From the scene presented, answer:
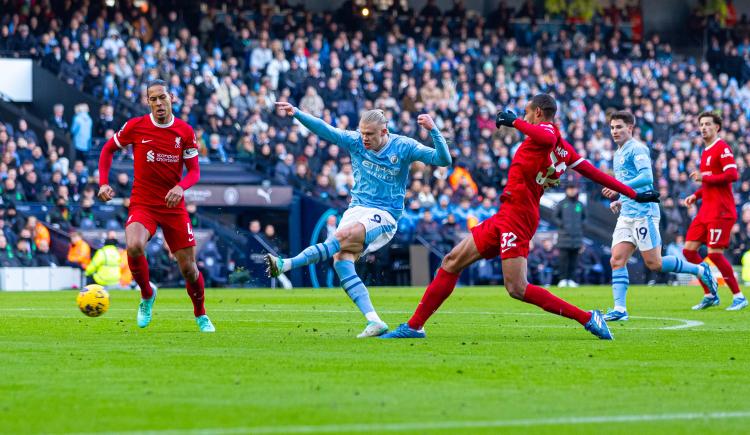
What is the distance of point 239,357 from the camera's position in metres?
10.2

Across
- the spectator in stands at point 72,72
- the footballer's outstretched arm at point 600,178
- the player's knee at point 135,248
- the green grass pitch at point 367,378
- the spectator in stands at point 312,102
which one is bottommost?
the green grass pitch at point 367,378

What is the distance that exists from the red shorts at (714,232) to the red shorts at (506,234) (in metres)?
8.07

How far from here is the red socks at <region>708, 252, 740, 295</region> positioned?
19500mm

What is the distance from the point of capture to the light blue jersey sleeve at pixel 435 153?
12234mm

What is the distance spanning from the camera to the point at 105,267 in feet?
93.4

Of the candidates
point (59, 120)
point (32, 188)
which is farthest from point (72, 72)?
point (32, 188)

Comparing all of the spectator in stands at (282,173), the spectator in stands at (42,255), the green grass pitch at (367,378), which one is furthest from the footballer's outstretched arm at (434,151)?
the spectator in stands at (282,173)

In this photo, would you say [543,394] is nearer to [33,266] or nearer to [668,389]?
[668,389]

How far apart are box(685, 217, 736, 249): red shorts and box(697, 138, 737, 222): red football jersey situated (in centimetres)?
6

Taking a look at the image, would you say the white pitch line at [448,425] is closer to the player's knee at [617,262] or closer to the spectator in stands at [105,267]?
the player's knee at [617,262]

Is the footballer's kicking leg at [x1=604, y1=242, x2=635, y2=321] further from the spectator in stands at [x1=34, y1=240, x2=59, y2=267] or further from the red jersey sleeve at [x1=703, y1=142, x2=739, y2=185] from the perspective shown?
the spectator in stands at [x1=34, y1=240, x2=59, y2=267]

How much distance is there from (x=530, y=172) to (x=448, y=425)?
5.63 metres

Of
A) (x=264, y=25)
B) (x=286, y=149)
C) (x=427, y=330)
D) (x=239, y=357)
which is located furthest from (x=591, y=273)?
(x=239, y=357)

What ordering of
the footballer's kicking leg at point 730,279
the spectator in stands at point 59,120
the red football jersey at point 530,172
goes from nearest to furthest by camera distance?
the red football jersey at point 530,172
the footballer's kicking leg at point 730,279
the spectator in stands at point 59,120
